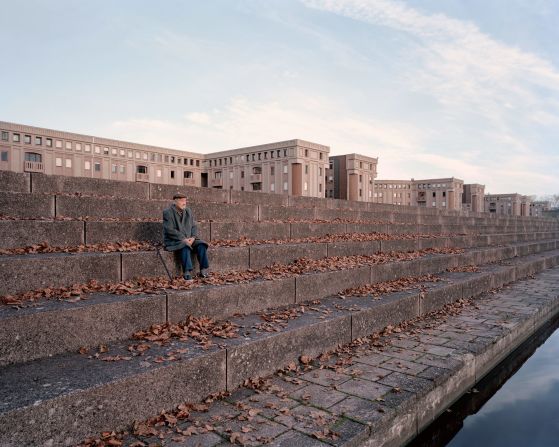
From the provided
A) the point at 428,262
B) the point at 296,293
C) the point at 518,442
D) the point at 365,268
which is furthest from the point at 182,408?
the point at 428,262

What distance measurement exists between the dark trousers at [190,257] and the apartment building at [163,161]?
53845mm

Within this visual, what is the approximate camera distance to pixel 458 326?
6.64m

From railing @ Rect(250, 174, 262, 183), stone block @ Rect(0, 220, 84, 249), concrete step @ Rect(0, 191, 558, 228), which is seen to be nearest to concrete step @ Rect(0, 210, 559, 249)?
stone block @ Rect(0, 220, 84, 249)

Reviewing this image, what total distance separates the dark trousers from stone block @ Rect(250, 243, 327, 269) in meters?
1.07

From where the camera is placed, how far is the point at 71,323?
3.58 meters

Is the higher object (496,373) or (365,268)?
(365,268)

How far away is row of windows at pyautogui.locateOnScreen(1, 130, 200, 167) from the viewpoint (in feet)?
164

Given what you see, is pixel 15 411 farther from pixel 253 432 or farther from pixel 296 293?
pixel 296 293

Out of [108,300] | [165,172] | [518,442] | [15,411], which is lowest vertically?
[518,442]

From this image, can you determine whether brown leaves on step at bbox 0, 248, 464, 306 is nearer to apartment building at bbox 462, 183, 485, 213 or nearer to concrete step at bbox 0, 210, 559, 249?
concrete step at bbox 0, 210, 559, 249

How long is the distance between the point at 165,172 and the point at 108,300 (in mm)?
76448

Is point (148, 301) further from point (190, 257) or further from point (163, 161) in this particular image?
point (163, 161)

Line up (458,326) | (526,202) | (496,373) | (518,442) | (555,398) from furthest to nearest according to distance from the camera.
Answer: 1. (526,202)
2. (458,326)
3. (496,373)
4. (555,398)
5. (518,442)

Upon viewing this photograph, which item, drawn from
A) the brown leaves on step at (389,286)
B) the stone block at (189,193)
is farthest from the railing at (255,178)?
the brown leaves on step at (389,286)
